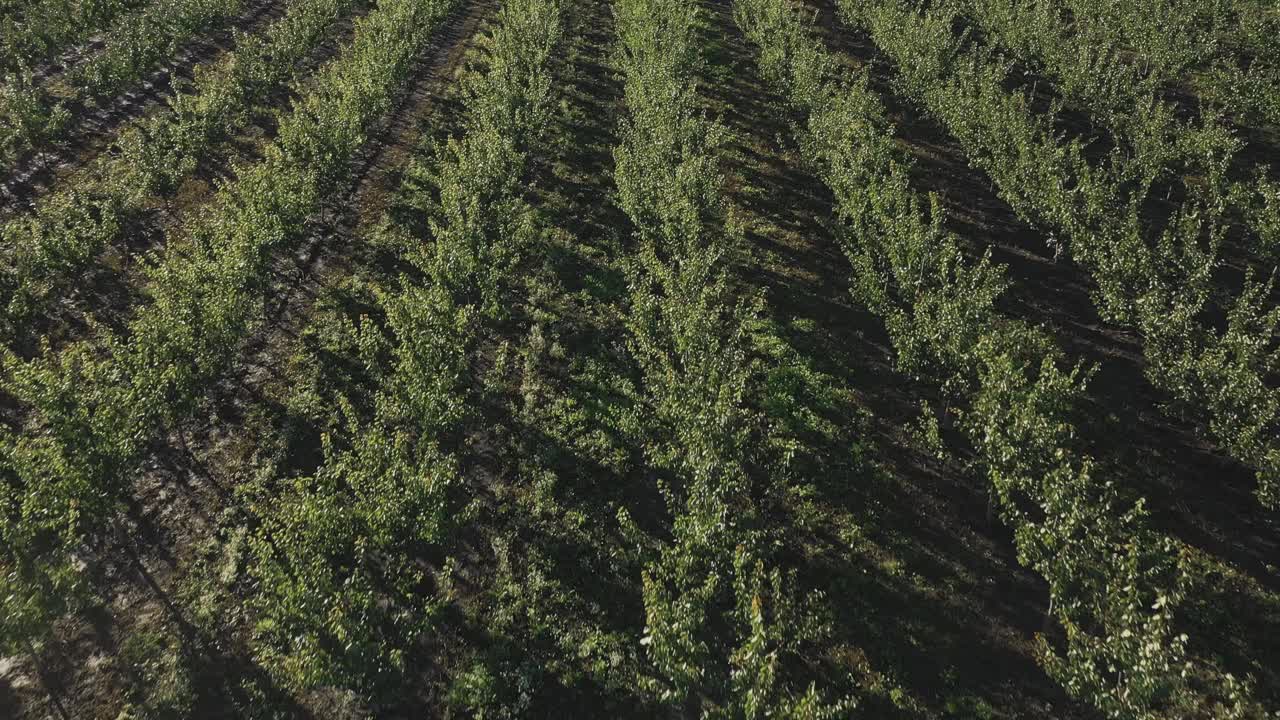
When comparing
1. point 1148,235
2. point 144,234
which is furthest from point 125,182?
point 1148,235

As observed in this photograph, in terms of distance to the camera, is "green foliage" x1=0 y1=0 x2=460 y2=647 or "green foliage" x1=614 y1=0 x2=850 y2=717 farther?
"green foliage" x1=0 y1=0 x2=460 y2=647

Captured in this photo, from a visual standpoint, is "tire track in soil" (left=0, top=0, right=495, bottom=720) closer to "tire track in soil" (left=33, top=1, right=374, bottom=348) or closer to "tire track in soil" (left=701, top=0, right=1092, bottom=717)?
"tire track in soil" (left=33, top=1, right=374, bottom=348)

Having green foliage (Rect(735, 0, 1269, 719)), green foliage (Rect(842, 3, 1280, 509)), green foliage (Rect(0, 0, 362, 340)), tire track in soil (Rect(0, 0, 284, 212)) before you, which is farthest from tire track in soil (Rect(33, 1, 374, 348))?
green foliage (Rect(842, 3, 1280, 509))

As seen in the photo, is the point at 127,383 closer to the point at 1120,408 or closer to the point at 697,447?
the point at 697,447

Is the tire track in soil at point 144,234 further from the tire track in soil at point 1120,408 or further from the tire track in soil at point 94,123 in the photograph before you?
the tire track in soil at point 1120,408

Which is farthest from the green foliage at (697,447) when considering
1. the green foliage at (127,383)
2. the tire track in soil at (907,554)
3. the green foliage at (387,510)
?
the green foliage at (127,383)

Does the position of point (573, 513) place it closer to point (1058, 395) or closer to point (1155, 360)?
point (1058, 395)

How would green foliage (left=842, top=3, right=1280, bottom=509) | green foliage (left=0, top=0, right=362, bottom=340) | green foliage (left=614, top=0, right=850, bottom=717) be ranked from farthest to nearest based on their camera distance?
green foliage (left=0, top=0, right=362, bottom=340) < green foliage (left=842, top=3, right=1280, bottom=509) < green foliage (left=614, top=0, right=850, bottom=717)
